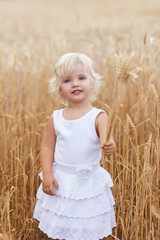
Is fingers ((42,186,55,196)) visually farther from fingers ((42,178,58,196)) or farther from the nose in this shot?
the nose

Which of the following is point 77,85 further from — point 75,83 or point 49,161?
point 49,161

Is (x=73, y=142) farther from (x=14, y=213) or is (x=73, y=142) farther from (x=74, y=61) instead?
(x=14, y=213)

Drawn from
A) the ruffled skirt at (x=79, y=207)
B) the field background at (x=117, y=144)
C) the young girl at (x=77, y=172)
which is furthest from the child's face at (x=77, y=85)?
the ruffled skirt at (x=79, y=207)


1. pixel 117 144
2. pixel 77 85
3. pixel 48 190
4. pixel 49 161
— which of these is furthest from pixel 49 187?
pixel 117 144

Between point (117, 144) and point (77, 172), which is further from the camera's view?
point (117, 144)

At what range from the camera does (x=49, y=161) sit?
56.6 inches

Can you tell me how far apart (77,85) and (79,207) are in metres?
0.51

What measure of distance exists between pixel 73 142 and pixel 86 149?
2.5 inches

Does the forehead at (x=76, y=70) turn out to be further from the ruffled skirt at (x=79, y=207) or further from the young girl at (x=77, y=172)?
the ruffled skirt at (x=79, y=207)

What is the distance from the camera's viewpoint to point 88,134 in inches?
52.5

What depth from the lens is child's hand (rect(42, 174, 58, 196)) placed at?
1.36m

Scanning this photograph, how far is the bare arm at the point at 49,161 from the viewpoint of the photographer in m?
1.38

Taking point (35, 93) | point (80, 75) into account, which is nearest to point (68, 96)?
point (80, 75)

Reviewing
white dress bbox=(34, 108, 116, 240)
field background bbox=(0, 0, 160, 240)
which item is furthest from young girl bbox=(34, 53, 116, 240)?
field background bbox=(0, 0, 160, 240)
